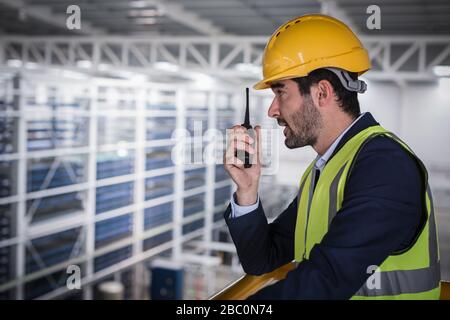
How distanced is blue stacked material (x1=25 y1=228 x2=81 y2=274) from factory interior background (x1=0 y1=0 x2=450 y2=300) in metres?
0.02

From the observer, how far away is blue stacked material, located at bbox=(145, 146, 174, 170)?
9625 mm

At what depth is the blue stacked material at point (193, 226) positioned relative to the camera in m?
11.3

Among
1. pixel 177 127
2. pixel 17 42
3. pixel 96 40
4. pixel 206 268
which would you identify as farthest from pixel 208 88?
pixel 17 42

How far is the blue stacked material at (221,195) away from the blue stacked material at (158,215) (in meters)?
2.00

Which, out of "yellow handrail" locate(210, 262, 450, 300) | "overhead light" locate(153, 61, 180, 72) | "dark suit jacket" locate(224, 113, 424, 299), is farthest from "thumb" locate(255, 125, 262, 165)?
"overhead light" locate(153, 61, 180, 72)

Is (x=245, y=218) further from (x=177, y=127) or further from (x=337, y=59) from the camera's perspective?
(x=177, y=127)

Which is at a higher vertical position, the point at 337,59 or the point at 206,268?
the point at 337,59

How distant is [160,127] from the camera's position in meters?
9.73

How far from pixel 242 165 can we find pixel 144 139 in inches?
306

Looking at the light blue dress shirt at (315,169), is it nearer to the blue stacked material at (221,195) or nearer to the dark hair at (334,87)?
the dark hair at (334,87)

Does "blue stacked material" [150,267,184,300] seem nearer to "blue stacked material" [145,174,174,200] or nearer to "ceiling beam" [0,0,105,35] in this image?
"blue stacked material" [145,174,174,200]

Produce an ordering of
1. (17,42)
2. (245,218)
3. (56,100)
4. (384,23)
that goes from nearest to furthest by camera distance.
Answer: (245,218) < (56,100) < (384,23) < (17,42)

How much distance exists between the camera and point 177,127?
9938 mm
